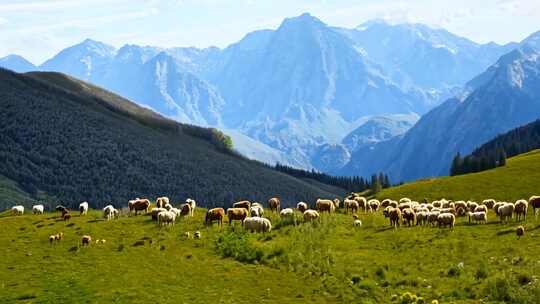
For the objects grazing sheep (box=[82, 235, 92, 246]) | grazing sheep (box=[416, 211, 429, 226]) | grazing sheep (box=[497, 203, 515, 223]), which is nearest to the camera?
grazing sheep (box=[82, 235, 92, 246])

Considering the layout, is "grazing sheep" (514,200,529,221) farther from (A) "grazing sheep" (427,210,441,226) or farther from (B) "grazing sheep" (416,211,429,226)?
(B) "grazing sheep" (416,211,429,226)

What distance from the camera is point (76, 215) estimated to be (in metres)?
63.9

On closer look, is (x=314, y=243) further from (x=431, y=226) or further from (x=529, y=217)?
(x=529, y=217)

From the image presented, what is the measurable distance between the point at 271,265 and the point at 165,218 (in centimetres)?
1718

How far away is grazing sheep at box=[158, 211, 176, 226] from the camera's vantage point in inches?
2133

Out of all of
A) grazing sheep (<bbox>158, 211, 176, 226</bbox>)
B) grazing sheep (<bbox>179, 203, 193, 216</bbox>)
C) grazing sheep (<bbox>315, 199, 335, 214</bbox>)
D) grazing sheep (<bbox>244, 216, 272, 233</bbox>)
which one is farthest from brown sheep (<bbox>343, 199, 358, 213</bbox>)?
grazing sheep (<bbox>158, 211, 176, 226</bbox>)

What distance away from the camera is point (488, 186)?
90.4m

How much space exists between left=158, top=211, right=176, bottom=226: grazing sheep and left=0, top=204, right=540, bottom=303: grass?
4.30 feet

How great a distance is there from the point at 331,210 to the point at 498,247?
28.5 m

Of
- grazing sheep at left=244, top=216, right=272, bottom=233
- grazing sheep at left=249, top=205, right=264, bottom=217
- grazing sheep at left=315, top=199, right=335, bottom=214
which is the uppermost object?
grazing sheep at left=315, top=199, right=335, bottom=214

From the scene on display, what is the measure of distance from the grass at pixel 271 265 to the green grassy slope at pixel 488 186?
33253 millimetres

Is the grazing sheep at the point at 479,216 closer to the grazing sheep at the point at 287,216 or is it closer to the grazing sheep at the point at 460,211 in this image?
the grazing sheep at the point at 460,211

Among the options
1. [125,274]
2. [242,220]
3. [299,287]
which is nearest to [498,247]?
[299,287]

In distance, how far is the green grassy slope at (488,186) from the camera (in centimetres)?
8425
